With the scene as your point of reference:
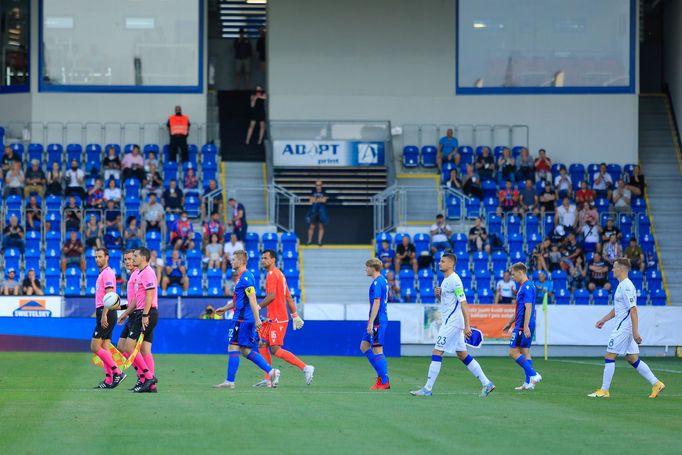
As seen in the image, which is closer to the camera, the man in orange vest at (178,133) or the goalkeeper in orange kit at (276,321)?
the goalkeeper in orange kit at (276,321)

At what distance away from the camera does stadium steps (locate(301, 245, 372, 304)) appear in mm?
36438

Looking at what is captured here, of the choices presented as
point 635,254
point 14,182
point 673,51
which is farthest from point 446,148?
point 14,182

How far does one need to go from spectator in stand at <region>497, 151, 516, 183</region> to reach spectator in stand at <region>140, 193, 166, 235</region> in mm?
10851

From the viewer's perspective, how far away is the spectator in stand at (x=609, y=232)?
123 feet

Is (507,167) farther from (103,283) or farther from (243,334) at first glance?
(103,283)

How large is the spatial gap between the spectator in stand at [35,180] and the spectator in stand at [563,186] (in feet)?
51.9

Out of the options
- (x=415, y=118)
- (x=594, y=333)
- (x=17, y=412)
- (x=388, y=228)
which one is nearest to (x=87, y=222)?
(x=388, y=228)

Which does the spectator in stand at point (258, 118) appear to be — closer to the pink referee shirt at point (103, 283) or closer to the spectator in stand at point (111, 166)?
the spectator in stand at point (111, 166)

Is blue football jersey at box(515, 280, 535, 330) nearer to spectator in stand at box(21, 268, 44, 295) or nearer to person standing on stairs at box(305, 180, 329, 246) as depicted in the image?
spectator in stand at box(21, 268, 44, 295)

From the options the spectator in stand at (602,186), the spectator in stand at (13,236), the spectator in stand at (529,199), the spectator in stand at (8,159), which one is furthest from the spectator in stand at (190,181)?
the spectator in stand at (602,186)

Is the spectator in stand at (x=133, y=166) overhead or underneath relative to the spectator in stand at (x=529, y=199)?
overhead

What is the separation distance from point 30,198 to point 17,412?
23.4 meters

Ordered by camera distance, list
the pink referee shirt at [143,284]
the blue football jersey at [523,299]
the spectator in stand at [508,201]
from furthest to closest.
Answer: the spectator in stand at [508,201] < the blue football jersey at [523,299] < the pink referee shirt at [143,284]

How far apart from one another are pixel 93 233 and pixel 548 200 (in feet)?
45.7
